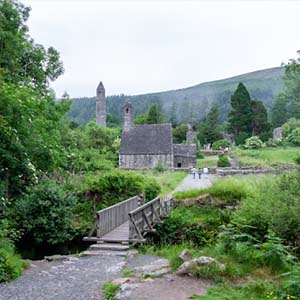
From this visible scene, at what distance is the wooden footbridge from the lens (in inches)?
498

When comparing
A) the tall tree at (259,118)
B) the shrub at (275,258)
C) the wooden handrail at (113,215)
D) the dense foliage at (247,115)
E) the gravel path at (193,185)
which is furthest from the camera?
the tall tree at (259,118)

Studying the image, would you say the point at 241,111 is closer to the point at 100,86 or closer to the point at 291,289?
the point at 100,86

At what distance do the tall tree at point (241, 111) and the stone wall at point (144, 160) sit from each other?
23259mm

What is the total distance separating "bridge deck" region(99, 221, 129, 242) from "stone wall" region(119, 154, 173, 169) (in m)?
33.9

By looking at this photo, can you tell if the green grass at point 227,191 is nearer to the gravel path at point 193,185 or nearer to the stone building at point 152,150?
the gravel path at point 193,185

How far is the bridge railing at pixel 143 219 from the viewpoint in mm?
12711

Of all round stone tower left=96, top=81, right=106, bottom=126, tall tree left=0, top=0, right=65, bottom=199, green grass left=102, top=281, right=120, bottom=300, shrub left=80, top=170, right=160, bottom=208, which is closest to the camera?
green grass left=102, top=281, right=120, bottom=300

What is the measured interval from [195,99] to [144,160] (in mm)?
110250

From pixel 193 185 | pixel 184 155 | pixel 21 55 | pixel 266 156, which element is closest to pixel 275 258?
pixel 21 55

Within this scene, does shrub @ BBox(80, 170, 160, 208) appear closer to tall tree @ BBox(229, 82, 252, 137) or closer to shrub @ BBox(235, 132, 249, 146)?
shrub @ BBox(235, 132, 249, 146)

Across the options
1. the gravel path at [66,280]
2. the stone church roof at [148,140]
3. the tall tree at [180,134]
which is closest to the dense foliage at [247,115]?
the tall tree at [180,134]

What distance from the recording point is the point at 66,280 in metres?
8.19

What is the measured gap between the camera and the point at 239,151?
53156 mm

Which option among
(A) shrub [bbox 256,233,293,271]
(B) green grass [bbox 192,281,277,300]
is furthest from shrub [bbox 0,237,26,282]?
(A) shrub [bbox 256,233,293,271]
